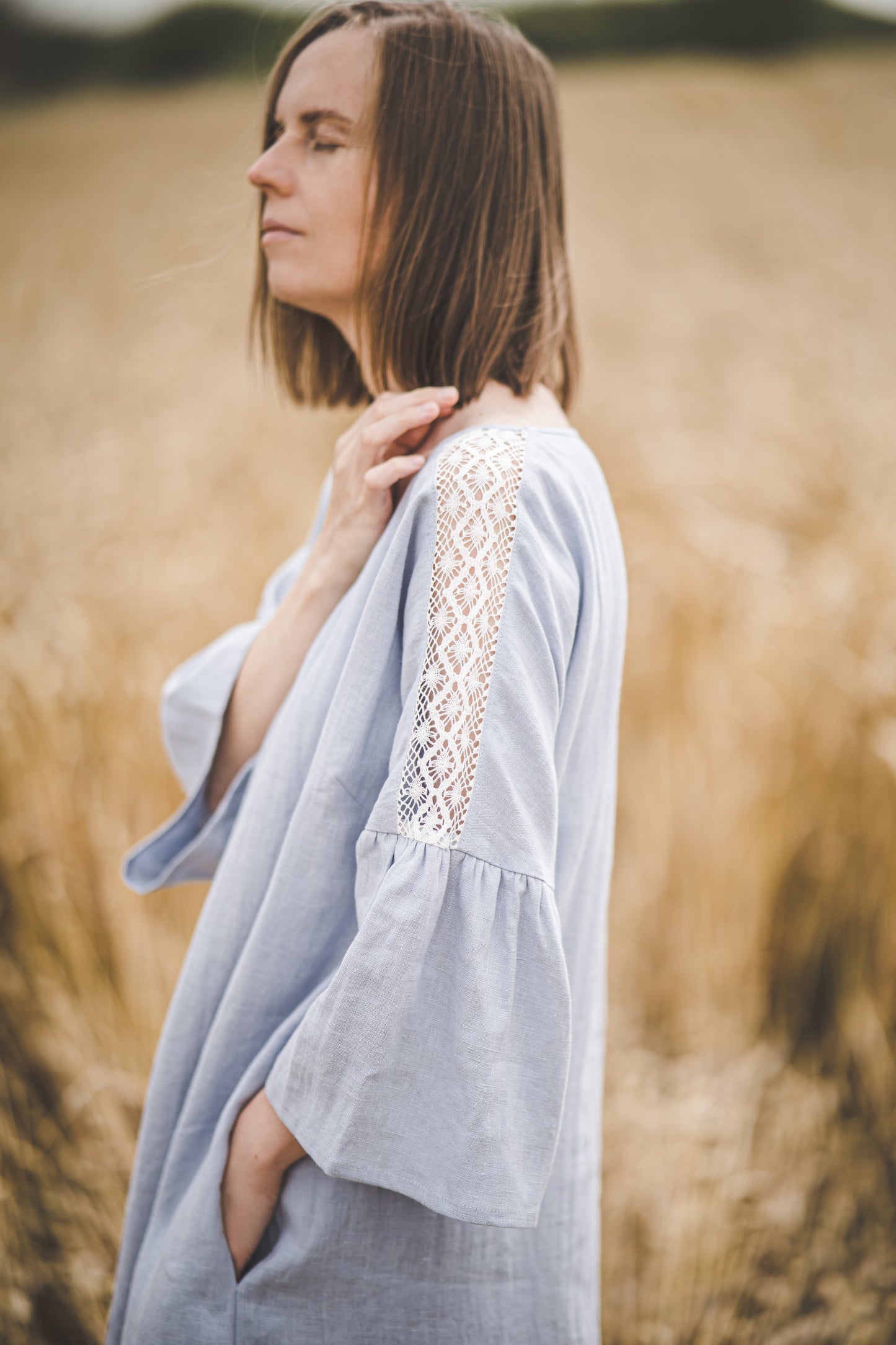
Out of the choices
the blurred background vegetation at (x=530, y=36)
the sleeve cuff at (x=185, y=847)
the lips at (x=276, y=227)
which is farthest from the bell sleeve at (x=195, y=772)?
the blurred background vegetation at (x=530, y=36)

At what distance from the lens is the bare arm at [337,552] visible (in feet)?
2.55

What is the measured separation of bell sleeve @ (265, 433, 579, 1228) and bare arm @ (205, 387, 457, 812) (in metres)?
0.17

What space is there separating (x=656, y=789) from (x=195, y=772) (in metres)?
1.47

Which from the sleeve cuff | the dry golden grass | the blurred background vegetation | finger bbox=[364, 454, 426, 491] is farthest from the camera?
the blurred background vegetation

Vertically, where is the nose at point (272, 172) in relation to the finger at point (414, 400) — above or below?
above

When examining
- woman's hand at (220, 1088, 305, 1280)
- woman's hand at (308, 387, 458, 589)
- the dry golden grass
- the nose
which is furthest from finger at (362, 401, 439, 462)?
woman's hand at (220, 1088, 305, 1280)

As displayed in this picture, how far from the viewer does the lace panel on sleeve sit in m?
0.61

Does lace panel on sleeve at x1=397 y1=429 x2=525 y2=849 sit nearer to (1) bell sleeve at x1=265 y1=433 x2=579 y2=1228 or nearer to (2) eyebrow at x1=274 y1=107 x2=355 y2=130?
(1) bell sleeve at x1=265 y1=433 x2=579 y2=1228

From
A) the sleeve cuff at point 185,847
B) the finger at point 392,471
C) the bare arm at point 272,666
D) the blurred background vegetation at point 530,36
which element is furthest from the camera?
the blurred background vegetation at point 530,36

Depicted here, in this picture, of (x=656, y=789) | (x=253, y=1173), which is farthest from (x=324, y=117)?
(x=656, y=789)

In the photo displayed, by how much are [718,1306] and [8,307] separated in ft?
18.2

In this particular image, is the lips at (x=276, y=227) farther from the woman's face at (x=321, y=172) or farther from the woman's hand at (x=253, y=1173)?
the woman's hand at (x=253, y=1173)

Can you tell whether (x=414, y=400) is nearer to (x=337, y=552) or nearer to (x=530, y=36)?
(x=337, y=552)

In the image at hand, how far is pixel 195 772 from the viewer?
1057mm
